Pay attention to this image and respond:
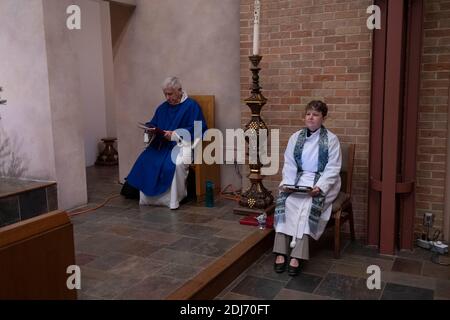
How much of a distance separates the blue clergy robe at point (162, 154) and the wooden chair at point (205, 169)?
156 millimetres

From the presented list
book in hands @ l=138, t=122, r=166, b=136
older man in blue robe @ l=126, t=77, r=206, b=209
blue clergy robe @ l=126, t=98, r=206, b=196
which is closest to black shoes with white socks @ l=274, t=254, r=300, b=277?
older man in blue robe @ l=126, t=77, r=206, b=209

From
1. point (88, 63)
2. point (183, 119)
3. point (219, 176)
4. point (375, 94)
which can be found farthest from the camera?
point (88, 63)

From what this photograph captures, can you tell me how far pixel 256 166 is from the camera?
13.1ft

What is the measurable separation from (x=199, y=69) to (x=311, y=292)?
2760 millimetres

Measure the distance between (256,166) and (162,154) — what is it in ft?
3.45

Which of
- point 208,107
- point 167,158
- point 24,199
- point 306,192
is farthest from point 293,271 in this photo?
point 24,199

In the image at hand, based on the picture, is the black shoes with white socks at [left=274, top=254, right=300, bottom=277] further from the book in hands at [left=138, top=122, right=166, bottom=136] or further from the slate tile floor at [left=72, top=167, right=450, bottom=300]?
the book in hands at [left=138, top=122, right=166, bottom=136]

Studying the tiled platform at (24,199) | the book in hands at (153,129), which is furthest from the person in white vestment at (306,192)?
the tiled platform at (24,199)

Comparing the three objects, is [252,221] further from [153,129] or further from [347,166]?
[153,129]

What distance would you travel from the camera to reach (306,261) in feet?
11.1

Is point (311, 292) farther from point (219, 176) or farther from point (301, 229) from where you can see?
point (219, 176)

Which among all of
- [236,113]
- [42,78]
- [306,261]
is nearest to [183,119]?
[236,113]

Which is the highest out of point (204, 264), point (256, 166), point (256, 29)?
point (256, 29)

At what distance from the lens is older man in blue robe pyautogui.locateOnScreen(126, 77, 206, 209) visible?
14.4ft
